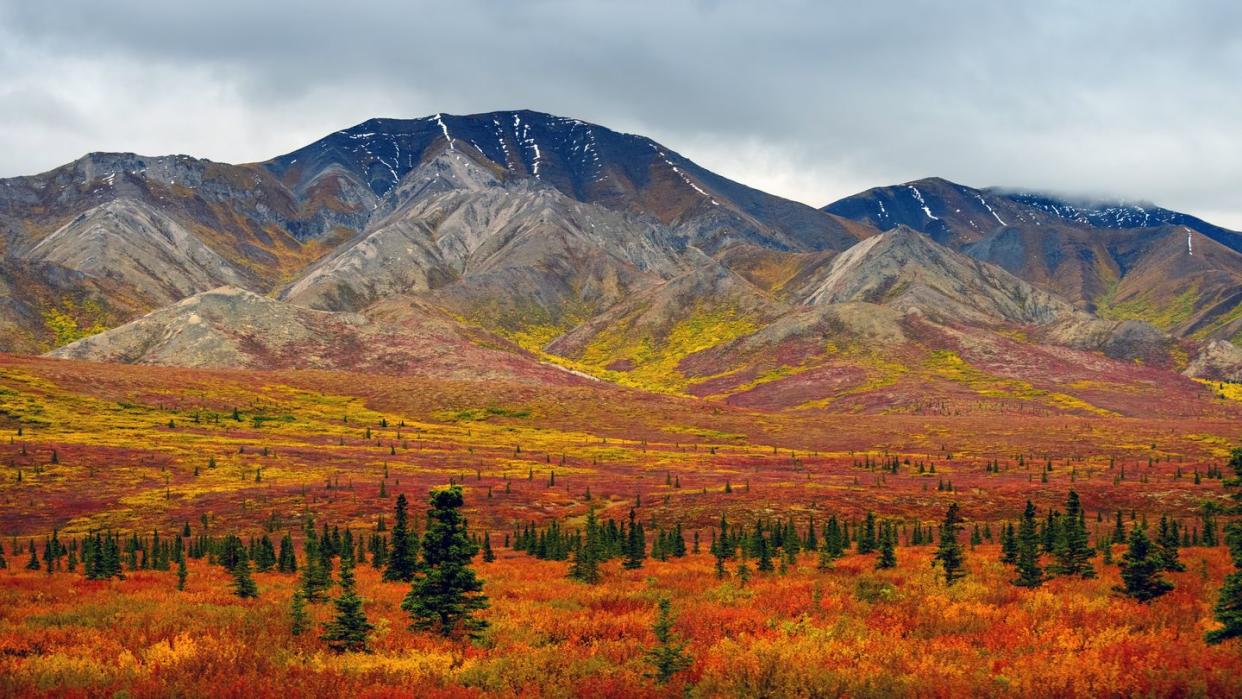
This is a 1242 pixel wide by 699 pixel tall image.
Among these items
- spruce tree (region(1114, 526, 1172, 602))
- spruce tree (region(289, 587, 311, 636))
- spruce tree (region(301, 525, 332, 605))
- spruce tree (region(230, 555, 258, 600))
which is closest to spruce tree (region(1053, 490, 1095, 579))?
spruce tree (region(1114, 526, 1172, 602))

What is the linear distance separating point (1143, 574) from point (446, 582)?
16989 millimetres

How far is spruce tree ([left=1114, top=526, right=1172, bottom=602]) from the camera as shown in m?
19.1

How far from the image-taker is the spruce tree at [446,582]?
17.3m

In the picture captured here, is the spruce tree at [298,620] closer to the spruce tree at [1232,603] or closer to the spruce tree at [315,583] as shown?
the spruce tree at [315,583]

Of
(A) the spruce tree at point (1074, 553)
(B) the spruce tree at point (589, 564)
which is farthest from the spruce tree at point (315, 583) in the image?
(A) the spruce tree at point (1074, 553)

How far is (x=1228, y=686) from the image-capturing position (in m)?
11.6

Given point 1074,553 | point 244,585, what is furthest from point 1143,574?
point 244,585

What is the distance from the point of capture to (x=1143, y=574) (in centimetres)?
1928

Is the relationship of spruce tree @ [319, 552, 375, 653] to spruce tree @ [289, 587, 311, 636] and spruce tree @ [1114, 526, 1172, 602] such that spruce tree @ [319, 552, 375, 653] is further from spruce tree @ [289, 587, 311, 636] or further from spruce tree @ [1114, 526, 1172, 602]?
spruce tree @ [1114, 526, 1172, 602]

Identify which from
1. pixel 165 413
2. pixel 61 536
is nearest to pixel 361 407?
pixel 165 413

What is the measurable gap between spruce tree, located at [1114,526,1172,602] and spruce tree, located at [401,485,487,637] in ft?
51.9

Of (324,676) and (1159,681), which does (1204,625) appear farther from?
(324,676)

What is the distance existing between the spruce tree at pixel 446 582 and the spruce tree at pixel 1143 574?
1583 cm

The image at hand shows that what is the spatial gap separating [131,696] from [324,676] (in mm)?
2749
